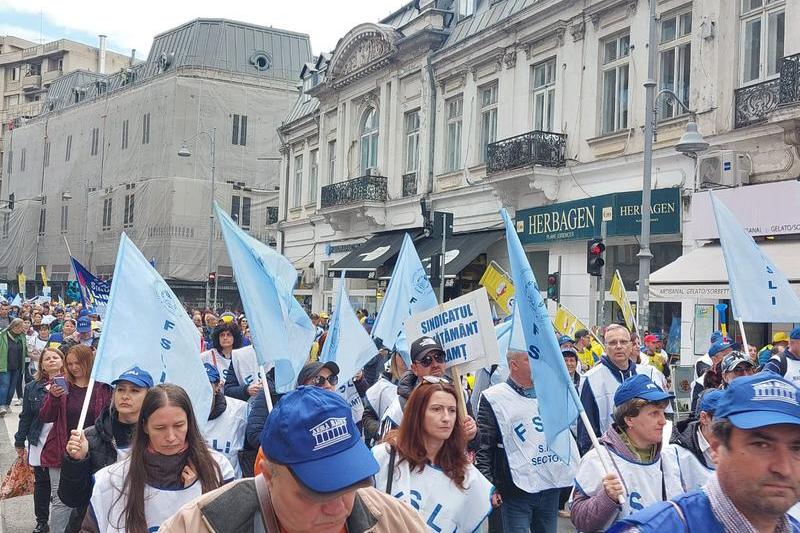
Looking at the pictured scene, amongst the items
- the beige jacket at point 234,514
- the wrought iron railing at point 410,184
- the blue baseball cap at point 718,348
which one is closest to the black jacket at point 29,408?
the beige jacket at point 234,514

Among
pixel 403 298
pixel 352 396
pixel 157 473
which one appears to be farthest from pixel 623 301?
pixel 157 473

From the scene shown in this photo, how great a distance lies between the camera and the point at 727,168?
1633 centimetres

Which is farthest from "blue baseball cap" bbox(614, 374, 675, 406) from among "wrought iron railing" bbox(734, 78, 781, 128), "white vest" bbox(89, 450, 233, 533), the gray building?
the gray building

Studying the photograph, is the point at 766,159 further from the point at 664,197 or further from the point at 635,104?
the point at 635,104

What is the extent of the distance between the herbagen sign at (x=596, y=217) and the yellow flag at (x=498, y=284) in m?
5.05

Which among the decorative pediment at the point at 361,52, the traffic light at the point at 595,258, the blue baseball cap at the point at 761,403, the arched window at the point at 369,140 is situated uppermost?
the decorative pediment at the point at 361,52

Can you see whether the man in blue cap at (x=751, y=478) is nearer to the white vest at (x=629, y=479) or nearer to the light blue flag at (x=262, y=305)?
the white vest at (x=629, y=479)

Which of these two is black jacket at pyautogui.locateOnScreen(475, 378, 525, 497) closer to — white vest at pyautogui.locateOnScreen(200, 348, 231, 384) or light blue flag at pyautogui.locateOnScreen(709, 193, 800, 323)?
light blue flag at pyautogui.locateOnScreen(709, 193, 800, 323)

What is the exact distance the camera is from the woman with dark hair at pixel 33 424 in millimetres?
6855

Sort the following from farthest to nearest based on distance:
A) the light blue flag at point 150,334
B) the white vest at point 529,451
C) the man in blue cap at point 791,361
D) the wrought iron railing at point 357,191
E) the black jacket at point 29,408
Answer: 1. the wrought iron railing at point 357,191
2. the man in blue cap at point 791,361
3. the black jacket at point 29,408
4. the white vest at point 529,451
5. the light blue flag at point 150,334

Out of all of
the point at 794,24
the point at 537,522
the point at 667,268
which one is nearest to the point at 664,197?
the point at 667,268

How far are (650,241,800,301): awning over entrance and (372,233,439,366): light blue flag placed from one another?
7.16m

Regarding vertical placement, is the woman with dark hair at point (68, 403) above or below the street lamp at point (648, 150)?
below

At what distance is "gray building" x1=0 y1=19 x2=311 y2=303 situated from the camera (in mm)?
44500
